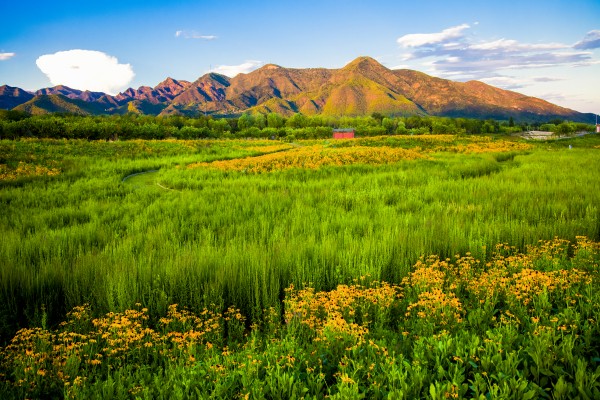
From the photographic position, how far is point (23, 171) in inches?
889

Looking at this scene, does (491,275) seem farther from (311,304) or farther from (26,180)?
(26,180)

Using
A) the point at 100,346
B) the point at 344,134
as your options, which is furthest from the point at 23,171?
the point at 344,134

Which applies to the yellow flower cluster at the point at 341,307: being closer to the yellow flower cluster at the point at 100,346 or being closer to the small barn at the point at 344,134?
the yellow flower cluster at the point at 100,346

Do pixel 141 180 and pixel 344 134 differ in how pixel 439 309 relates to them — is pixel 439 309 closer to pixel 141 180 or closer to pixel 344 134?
pixel 141 180

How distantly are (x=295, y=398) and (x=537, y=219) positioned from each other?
9203 mm

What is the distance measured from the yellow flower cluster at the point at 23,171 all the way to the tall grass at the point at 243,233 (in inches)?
88.7

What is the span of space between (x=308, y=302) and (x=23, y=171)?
987 inches

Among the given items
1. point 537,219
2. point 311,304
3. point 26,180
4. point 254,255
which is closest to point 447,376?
point 311,304

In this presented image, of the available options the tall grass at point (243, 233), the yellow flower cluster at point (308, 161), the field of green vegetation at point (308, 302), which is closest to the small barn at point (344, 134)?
the yellow flower cluster at point (308, 161)

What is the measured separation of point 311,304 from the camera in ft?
16.8

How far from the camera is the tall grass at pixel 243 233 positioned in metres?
5.97

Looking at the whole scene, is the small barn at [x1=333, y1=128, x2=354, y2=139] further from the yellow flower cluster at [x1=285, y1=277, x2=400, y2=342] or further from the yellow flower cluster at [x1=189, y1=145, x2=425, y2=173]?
the yellow flower cluster at [x1=285, y1=277, x2=400, y2=342]

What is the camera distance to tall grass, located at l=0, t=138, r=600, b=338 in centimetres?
597

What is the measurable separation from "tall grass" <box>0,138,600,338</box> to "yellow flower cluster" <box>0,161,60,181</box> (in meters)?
2.25
